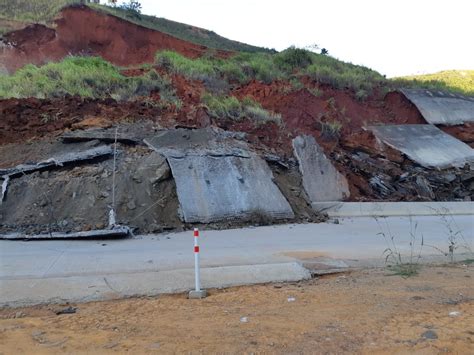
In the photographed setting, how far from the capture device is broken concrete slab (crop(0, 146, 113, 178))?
12734 millimetres

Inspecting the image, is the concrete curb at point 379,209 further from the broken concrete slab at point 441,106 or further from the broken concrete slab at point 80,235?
the broken concrete slab at point 441,106

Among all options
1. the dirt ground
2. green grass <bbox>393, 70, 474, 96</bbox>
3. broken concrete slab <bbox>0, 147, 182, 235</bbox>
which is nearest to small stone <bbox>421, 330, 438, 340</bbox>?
the dirt ground

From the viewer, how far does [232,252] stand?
9.18 m

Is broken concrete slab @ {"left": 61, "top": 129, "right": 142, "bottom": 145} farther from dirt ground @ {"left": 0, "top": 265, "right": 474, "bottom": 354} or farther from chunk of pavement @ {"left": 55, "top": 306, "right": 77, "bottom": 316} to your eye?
chunk of pavement @ {"left": 55, "top": 306, "right": 77, "bottom": 316}

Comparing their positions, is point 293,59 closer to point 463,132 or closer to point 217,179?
point 463,132

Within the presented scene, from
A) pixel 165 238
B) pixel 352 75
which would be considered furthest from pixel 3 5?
pixel 165 238

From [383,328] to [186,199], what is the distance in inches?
Result: 310

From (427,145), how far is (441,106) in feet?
15.3

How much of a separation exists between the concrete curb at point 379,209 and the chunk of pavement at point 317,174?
0.73 m

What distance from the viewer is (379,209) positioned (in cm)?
1521

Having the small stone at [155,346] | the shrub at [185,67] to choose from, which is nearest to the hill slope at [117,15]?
the shrub at [185,67]

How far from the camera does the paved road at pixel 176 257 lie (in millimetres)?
6695

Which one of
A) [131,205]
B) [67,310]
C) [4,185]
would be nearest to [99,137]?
[4,185]

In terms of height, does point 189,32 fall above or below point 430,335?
above
